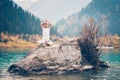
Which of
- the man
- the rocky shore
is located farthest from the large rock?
the man

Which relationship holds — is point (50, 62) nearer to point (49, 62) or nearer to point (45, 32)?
point (49, 62)

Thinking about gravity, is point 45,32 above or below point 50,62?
above

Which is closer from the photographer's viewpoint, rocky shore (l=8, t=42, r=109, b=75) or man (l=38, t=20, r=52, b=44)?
rocky shore (l=8, t=42, r=109, b=75)

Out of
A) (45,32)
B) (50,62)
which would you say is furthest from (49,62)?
(45,32)

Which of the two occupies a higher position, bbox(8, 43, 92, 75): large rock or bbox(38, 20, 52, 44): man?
bbox(38, 20, 52, 44): man

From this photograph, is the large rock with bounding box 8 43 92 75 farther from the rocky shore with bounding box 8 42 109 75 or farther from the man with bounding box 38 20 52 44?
the man with bounding box 38 20 52 44

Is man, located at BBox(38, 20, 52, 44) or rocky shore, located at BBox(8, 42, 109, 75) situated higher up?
man, located at BBox(38, 20, 52, 44)

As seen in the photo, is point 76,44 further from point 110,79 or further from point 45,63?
point 110,79

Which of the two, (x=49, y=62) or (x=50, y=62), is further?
(x=50, y=62)

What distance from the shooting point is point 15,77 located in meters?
58.4

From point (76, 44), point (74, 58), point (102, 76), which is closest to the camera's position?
point (102, 76)

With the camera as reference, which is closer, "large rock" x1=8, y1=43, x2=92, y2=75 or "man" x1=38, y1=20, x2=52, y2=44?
"large rock" x1=8, y1=43, x2=92, y2=75

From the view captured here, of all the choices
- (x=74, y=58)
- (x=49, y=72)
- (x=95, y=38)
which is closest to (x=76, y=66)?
(x=74, y=58)

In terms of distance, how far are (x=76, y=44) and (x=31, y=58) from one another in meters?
13.8
